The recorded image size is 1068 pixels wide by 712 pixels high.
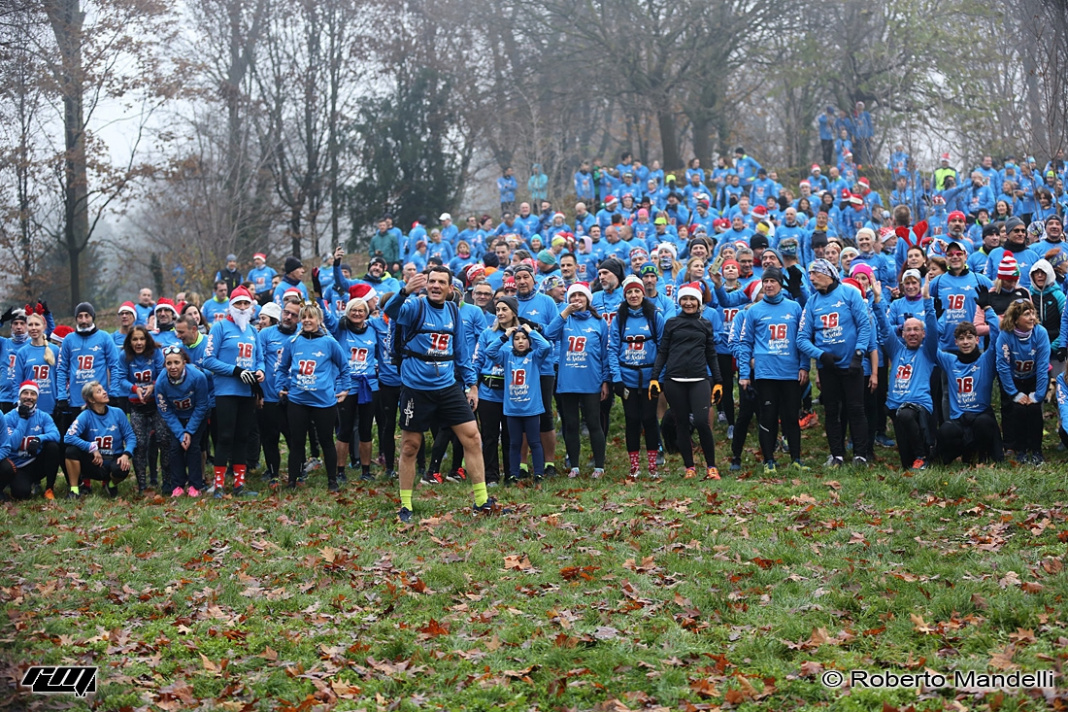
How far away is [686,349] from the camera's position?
35.6 feet

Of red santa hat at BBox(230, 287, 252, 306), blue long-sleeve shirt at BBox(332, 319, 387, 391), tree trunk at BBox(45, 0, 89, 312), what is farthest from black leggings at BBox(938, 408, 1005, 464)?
tree trunk at BBox(45, 0, 89, 312)

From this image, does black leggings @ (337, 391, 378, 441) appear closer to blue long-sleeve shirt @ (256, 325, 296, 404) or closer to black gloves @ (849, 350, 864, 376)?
blue long-sleeve shirt @ (256, 325, 296, 404)

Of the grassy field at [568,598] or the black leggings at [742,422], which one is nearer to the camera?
the grassy field at [568,598]

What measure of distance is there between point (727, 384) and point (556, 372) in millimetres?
2861

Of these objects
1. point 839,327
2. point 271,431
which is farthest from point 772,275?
point 271,431

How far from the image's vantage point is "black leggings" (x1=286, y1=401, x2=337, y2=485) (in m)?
11.3

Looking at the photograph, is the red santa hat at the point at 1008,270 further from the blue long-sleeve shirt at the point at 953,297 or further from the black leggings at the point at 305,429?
the black leggings at the point at 305,429

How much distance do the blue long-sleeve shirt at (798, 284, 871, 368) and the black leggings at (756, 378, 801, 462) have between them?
1.43 feet

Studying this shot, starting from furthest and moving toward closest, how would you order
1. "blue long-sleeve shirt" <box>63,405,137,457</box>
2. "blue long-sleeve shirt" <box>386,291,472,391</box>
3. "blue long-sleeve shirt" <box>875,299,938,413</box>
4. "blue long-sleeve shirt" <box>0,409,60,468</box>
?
1. "blue long-sleeve shirt" <box>63,405,137,457</box>
2. "blue long-sleeve shirt" <box>0,409,60,468</box>
3. "blue long-sleeve shirt" <box>875,299,938,413</box>
4. "blue long-sleeve shirt" <box>386,291,472,391</box>

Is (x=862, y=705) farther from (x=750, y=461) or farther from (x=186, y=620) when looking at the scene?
(x=750, y=461)

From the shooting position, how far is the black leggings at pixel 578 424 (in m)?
11.6

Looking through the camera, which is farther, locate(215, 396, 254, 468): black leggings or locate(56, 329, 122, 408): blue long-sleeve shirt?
locate(56, 329, 122, 408): blue long-sleeve shirt

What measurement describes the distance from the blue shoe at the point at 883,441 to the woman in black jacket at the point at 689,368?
2564mm

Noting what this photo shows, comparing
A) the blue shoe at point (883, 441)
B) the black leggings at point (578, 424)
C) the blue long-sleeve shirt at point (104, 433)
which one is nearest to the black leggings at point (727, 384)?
the blue shoe at point (883, 441)
